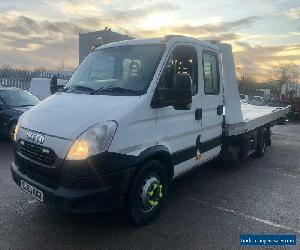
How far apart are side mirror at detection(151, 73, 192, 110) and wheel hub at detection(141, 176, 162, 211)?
0.99 meters

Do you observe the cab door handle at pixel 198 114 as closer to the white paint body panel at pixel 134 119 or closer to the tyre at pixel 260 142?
the white paint body panel at pixel 134 119

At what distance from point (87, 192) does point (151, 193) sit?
1.00 metres

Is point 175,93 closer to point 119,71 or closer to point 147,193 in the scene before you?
point 119,71

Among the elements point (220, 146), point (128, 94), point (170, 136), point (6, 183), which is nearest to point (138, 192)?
point (170, 136)

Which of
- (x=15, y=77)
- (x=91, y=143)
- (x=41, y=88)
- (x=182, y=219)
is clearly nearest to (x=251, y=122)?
(x=182, y=219)

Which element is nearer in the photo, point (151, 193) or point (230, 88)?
point (151, 193)

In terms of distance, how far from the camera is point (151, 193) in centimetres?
427

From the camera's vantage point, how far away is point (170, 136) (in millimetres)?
4457

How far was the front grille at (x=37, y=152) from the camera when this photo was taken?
3.67 metres

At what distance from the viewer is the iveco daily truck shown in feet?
11.8

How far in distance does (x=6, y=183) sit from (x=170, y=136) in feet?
11.0

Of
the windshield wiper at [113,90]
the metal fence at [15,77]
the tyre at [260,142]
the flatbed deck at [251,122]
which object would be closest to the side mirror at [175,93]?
the windshield wiper at [113,90]

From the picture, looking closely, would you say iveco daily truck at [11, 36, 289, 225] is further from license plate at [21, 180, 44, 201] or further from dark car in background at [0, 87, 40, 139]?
dark car in background at [0, 87, 40, 139]

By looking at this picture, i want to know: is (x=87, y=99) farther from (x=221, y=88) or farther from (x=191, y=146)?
(x=221, y=88)
